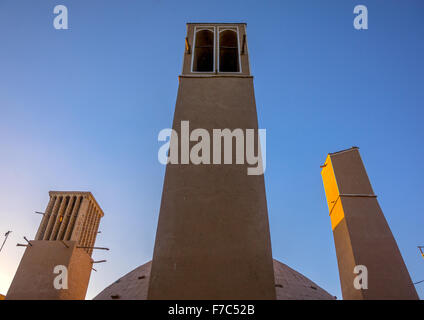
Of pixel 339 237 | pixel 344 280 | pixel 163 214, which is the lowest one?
pixel 344 280

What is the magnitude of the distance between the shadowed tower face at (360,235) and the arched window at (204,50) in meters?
6.15

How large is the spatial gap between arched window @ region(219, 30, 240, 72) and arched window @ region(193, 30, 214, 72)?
0.40m

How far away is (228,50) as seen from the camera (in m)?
12.4

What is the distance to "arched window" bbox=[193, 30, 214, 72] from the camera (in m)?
12.2

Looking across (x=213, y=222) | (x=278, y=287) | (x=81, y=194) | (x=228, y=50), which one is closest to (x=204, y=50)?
(x=228, y=50)

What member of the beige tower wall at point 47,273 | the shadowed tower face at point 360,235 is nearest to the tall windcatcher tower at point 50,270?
the beige tower wall at point 47,273

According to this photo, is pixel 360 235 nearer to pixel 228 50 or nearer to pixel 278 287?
pixel 278 287

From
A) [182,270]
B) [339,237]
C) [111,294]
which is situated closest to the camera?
[182,270]

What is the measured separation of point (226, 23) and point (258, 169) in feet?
25.5

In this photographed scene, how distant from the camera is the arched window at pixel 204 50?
40.0ft

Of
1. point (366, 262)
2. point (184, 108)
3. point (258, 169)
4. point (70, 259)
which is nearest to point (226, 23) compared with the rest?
point (184, 108)

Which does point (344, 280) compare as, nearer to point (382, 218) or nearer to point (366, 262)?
point (366, 262)

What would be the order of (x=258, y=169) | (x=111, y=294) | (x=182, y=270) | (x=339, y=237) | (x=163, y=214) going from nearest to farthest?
(x=182, y=270)
(x=163, y=214)
(x=258, y=169)
(x=339, y=237)
(x=111, y=294)

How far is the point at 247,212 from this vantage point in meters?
6.91
